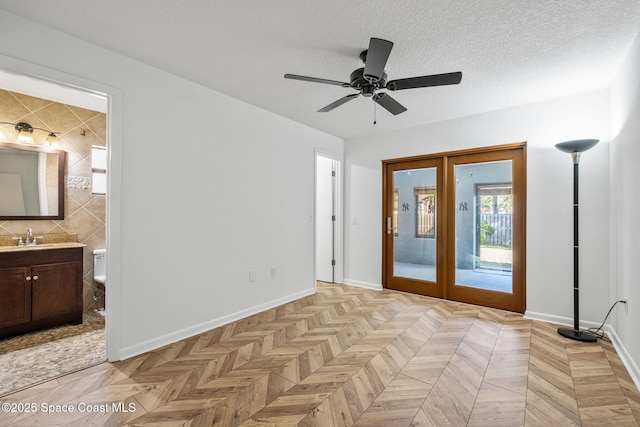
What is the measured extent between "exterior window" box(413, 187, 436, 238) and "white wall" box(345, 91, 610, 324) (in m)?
0.63

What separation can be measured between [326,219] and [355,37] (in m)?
3.33

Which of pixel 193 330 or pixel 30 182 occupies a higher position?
pixel 30 182

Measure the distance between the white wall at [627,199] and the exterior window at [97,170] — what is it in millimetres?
5387

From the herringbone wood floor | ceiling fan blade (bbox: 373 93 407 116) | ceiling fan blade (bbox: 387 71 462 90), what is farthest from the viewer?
ceiling fan blade (bbox: 373 93 407 116)

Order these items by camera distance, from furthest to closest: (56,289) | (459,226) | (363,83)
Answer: (459,226) → (56,289) → (363,83)

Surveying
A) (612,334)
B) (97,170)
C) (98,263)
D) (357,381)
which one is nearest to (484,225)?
(612,334)

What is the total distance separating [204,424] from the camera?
68.4 inches

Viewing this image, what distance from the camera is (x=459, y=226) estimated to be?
4070 mm

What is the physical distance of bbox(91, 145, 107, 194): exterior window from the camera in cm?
381

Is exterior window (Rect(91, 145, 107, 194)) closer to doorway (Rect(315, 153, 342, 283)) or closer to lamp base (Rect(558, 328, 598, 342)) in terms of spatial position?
doorway (Rect(315, 153, 342, 283))

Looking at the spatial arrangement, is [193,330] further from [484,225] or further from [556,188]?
[556,188]

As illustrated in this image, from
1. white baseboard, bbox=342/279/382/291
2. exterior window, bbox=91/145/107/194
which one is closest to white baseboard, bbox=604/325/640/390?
white baseboard, bbox=342/279/382/291

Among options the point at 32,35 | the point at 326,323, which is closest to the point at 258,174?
the point at 326,323

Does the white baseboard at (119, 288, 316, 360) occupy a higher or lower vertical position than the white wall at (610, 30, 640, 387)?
lower
